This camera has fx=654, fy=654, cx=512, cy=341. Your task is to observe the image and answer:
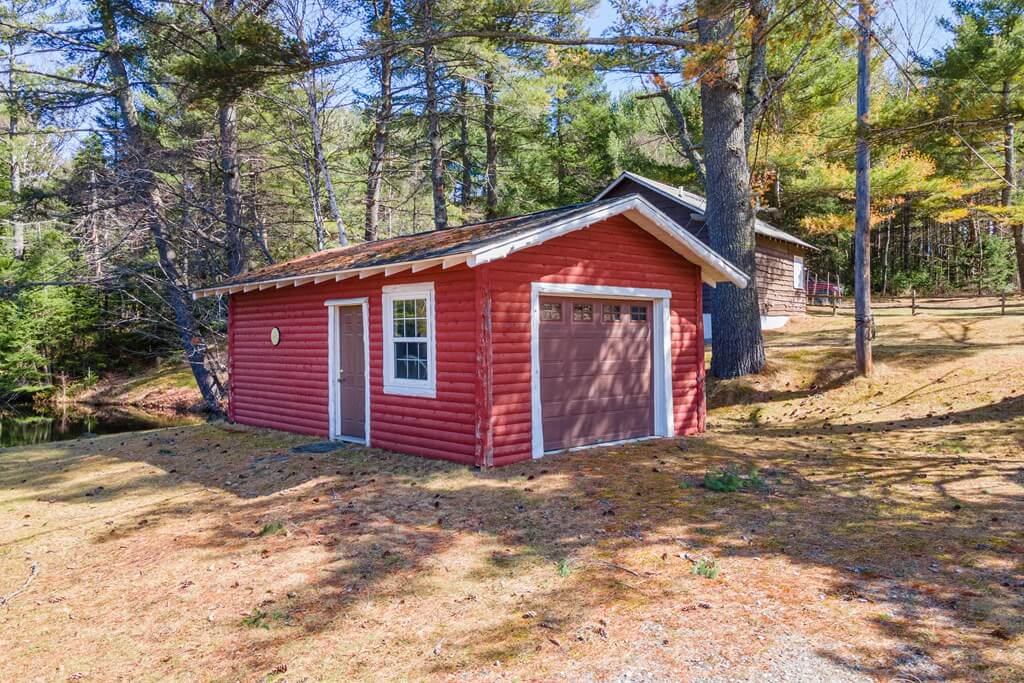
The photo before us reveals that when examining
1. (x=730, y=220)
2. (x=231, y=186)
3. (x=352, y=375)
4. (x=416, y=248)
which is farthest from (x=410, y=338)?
(x=231, y=186)

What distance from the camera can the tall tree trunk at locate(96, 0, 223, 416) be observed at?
1557 cm

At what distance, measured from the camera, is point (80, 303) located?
28422mm

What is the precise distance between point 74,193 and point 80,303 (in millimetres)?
16119

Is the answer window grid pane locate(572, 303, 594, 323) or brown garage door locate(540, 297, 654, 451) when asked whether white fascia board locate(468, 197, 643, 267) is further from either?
window grid pane locate(572, 303, 594, 323)

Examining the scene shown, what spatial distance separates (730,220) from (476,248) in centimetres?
774

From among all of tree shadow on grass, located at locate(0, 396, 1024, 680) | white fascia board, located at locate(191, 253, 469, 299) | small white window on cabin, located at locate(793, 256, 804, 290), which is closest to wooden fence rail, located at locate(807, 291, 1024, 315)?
small white window on cabin, located at locate(793, 256, 804, 290)

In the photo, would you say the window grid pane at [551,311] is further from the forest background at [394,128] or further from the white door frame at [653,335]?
the forest background at [394,128]

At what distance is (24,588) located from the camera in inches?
215

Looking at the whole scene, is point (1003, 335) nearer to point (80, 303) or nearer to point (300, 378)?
point (300, 378)

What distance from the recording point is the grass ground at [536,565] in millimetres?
3980

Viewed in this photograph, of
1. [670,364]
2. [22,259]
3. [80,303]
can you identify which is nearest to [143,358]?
[80,303]

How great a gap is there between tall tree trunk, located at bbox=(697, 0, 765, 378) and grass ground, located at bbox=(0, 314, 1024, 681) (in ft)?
13.9

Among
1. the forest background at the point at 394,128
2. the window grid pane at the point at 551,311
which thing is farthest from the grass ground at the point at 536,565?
the forest background at the point at 394,128

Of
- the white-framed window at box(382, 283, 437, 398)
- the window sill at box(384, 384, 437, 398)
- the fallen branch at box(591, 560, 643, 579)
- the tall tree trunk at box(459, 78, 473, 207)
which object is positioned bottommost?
the fallen branch at box(591, 560, 643, 579)
